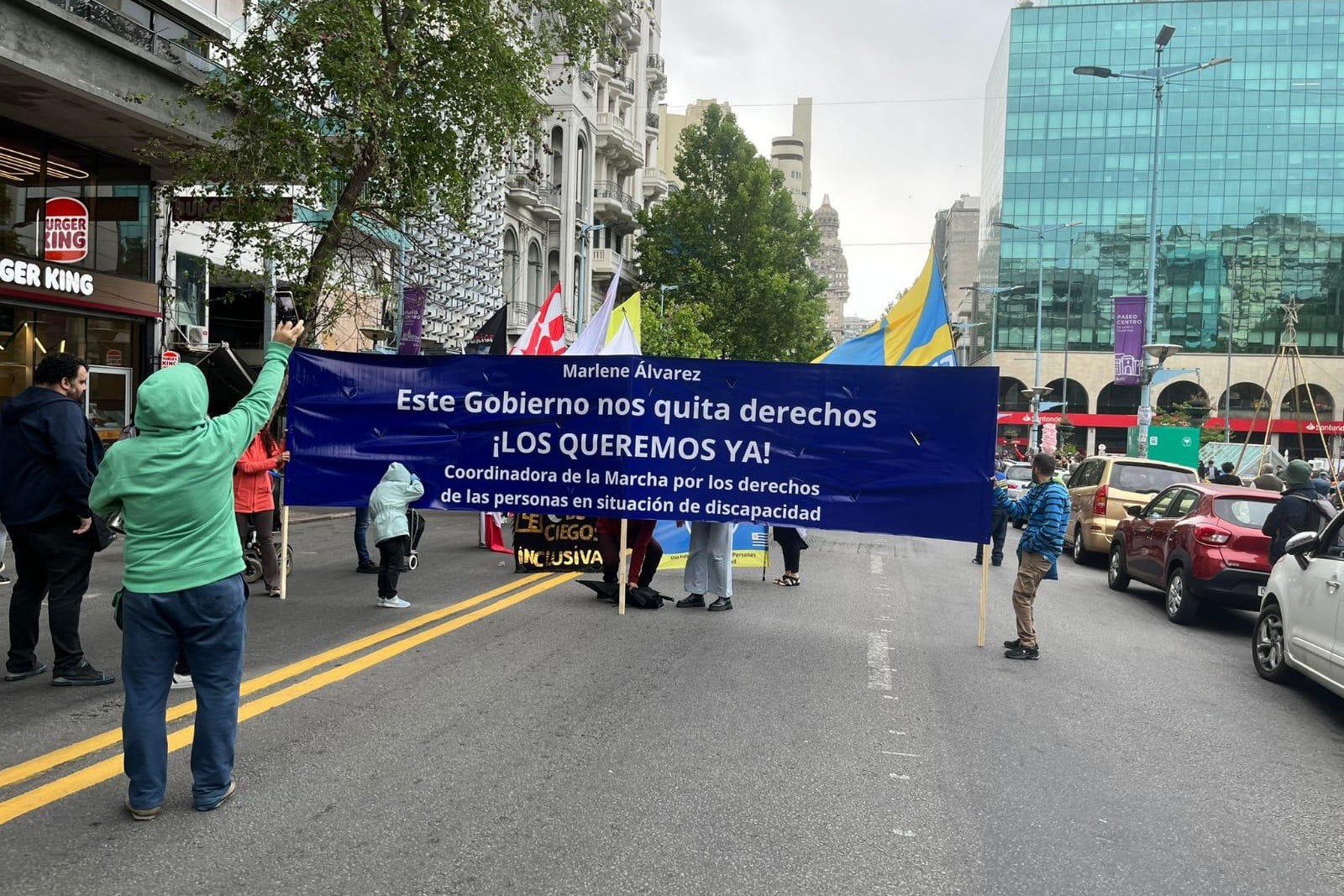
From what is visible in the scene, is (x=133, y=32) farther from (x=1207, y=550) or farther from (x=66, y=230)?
(x=1207, y=550)

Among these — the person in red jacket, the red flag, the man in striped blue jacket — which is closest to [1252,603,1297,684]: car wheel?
the man in striped blue jacket

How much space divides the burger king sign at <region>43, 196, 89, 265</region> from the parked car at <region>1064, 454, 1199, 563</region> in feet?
57.2

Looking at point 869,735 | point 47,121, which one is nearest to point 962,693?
point 869,735

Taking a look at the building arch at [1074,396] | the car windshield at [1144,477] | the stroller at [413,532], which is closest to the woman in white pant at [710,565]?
the stroller at [413,532]

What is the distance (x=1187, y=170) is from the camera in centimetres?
8106

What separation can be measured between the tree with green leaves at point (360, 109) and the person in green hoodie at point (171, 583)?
970 cm

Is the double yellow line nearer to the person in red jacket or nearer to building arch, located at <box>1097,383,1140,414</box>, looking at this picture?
the person in red jacket

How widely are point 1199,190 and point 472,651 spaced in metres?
A: 87.2

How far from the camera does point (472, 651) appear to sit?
732 cm

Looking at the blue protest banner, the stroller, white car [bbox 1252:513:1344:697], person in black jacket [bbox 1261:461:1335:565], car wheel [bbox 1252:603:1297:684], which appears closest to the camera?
white car [bbox 1252:513:1344:697]

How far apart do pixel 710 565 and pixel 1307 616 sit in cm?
464

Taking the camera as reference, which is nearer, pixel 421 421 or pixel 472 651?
pixel 472 651

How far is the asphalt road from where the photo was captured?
3.87 meters

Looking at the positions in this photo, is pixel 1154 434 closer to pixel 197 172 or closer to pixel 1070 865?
pixel 197 172
